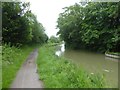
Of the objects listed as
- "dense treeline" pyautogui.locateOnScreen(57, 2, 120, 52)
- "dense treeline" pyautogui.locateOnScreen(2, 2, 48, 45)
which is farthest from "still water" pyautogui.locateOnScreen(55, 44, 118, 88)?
"dense treeline" pyautogui.locateOnScreen(2, 2, 48, 45)

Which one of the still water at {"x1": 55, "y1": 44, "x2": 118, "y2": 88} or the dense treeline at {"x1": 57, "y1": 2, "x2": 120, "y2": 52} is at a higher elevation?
the dense treeline at {"x1": 57, "y1": 2, "x2": 120, "y2": 52}

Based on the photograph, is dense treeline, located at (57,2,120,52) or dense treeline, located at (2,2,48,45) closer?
dense treeline, located at (2,2,48,45)

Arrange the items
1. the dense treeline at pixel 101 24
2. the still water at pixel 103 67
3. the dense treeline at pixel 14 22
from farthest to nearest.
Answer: the dense treeline at pixel 101 24
the dense treeline at pixel 14 22
the still water at pixel 103 67

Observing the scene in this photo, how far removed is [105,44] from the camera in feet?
111

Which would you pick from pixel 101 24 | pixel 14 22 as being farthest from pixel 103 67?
pixel 101 24

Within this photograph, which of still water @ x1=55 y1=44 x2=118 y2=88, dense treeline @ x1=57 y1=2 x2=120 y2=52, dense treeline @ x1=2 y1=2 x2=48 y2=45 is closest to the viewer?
still water @ x1=55 y1=44 x2=118 y2=88

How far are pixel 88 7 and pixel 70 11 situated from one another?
10280 mm

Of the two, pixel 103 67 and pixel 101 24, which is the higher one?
pixel 101 24

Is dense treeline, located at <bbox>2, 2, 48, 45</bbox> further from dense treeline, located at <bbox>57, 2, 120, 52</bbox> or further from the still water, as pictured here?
dense treeline, located at <bbox>57, 2, 120, 52</bbox>

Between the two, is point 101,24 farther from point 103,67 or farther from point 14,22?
point 103,67

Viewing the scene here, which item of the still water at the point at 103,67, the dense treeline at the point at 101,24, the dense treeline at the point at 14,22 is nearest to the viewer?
the still water at the point at 103,67

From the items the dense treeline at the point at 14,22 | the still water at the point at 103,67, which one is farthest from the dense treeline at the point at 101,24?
the dense treeline at the point at 14,22

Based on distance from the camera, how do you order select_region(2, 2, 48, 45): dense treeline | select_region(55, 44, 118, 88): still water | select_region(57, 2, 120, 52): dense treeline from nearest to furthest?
select_region(55, 44, 118, 88): still water < select_region(2, 2, 48, 45): dense treeline < select_region(57, 2, 120, 52): dense treeline

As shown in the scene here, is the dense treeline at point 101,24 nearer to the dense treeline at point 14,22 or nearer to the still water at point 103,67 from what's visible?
the still water at point 103,67
